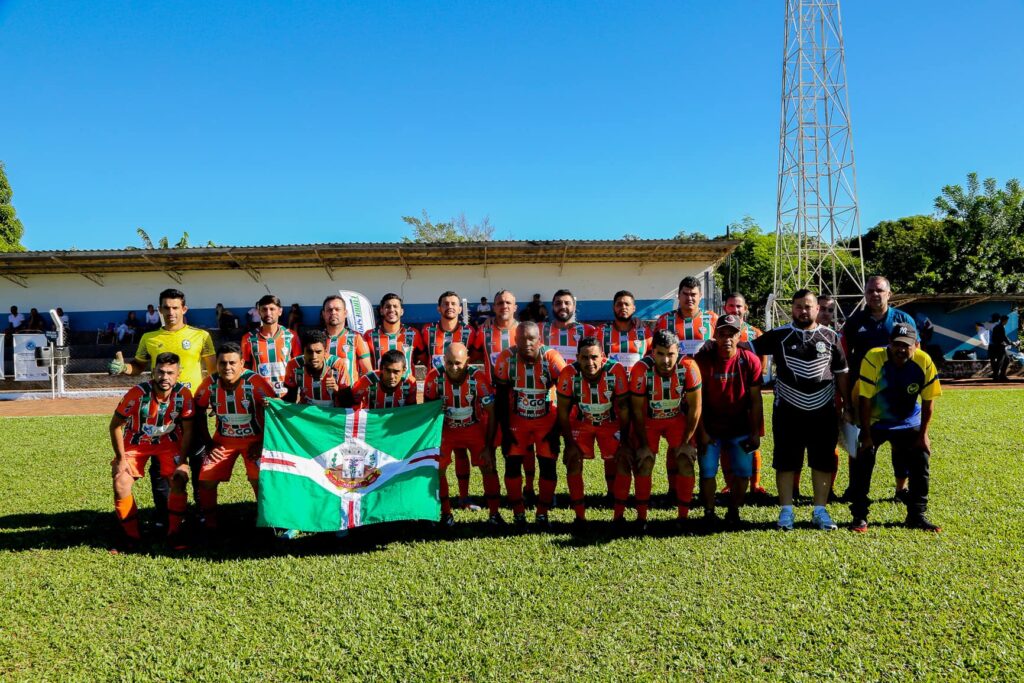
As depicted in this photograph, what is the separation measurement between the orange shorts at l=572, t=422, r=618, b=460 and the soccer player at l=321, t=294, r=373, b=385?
211 centimetres

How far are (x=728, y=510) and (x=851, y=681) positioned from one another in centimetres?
238

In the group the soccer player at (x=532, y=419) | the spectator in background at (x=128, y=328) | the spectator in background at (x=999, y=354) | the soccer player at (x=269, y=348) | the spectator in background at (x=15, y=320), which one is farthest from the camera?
the spectator in background at (x=128, y=328)

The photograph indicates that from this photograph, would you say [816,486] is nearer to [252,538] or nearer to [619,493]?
[619,493]

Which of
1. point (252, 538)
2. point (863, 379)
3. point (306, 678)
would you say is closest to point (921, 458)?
point (863, 379)

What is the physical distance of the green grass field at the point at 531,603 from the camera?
10.5 feet

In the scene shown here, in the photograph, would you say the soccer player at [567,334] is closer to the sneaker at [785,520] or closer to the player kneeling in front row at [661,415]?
the player kneeling in front row at [661,415]

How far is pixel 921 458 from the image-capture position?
511 cm

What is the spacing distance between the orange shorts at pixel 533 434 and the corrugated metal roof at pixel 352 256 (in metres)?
13.9

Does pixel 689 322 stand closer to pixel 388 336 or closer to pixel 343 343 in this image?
pixel 388 336

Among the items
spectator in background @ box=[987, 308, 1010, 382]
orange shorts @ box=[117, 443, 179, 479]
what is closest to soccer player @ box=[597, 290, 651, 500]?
orange shorts @ box=[117, 443, 179, 479]

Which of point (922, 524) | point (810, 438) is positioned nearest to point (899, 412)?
point (810, 438)

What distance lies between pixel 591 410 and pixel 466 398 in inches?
43.9

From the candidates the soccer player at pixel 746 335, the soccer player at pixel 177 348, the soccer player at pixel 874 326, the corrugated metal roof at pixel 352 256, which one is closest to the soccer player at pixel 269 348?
the soccer player at pixel 177 348

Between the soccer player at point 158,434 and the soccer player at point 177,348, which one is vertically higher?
the soccer player at point 177,348
